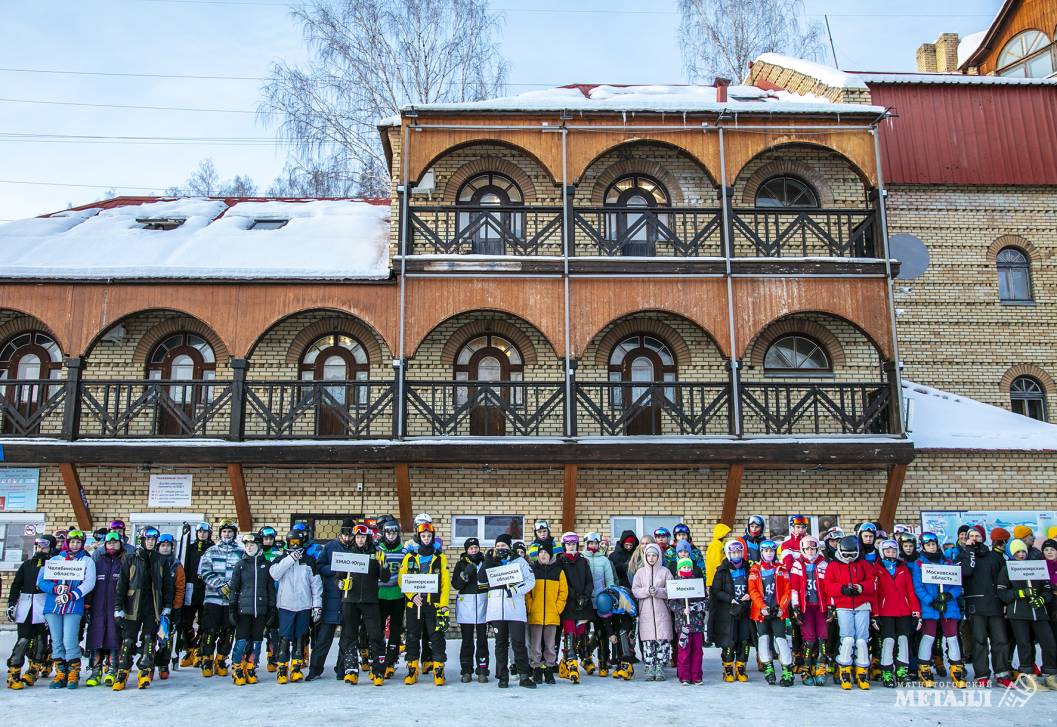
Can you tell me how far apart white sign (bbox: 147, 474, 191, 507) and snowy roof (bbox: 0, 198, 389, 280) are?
310 centimetres

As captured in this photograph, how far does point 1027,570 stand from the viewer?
9422 mm

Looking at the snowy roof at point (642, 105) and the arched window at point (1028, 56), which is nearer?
the snowy roof at point (642, 105)

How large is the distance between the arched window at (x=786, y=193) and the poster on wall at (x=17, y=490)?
12681 millimetres

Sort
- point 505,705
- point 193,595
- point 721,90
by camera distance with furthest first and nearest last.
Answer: point 721,90, point 193,595, point 505,705

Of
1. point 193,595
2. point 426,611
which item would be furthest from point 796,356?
point 193,595

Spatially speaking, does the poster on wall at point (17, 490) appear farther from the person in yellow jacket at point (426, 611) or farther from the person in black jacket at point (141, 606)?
the person in yellow jacket at point (426, 611)

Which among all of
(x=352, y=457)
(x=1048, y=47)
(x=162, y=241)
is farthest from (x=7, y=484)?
(x=1048, y=47)

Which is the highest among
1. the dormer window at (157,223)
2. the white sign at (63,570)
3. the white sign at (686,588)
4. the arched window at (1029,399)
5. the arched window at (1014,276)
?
the dormer window at (157,223)

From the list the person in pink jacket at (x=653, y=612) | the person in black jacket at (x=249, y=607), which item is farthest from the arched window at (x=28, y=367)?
the person in pink jacket at (x=653, y=612)

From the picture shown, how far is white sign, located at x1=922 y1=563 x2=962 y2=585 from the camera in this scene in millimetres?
9383

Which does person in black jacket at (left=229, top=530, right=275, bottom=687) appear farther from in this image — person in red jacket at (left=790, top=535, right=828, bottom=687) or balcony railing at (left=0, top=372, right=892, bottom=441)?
person in red jacket at (left=790, top=535, right=828, bottom=687)

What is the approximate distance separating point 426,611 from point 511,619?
2.91ft

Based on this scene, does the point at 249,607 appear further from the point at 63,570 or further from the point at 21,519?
the point at 21,519

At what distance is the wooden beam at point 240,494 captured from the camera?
14.1m
